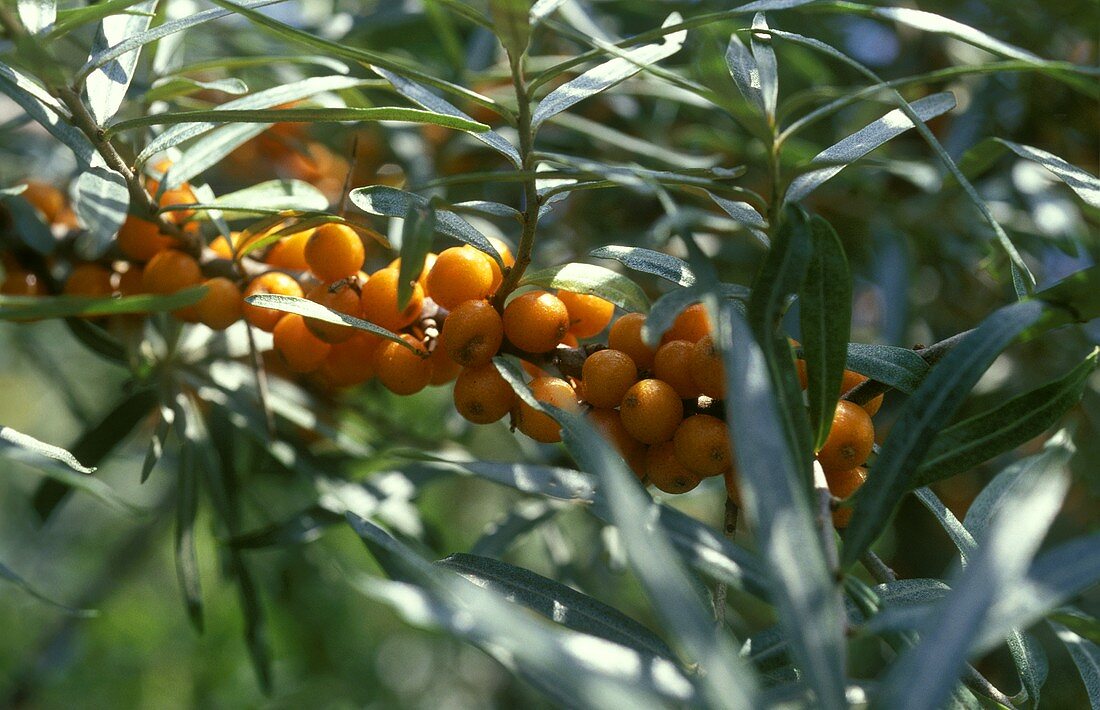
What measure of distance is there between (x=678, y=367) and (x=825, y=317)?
0.12m

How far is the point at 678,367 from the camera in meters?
0.69

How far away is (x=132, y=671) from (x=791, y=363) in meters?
1.84

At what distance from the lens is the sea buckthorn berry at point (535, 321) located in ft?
2.42

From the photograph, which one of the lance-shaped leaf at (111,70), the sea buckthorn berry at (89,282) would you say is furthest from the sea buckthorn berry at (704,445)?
the sea buckthorn berry at (89,282)

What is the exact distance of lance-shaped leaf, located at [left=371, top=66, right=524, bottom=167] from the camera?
740 mm

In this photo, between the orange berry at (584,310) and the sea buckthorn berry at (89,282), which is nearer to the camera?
the orange berry at (584,310)

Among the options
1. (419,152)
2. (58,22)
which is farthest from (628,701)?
(419,152)

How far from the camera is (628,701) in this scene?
0.40 metres

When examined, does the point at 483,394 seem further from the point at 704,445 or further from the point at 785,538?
the point at 785,538

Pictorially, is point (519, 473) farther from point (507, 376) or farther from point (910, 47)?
Answer: point (910, 47)

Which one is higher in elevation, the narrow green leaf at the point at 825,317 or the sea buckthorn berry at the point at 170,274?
the narrow green leaf at the point at 825,317

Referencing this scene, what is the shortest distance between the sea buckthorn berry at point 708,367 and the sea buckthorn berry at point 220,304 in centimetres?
46

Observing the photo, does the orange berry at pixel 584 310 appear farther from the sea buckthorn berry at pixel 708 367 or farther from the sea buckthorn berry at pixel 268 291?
the sea buckthorn berry at pixel 268 291

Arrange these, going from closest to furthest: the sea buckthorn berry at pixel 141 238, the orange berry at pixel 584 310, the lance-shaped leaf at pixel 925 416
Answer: the lance-shaped leaf at pixel 925 416, the orange berry at pixel 584 310, the sea buckthorn berry at pixel 141 238
